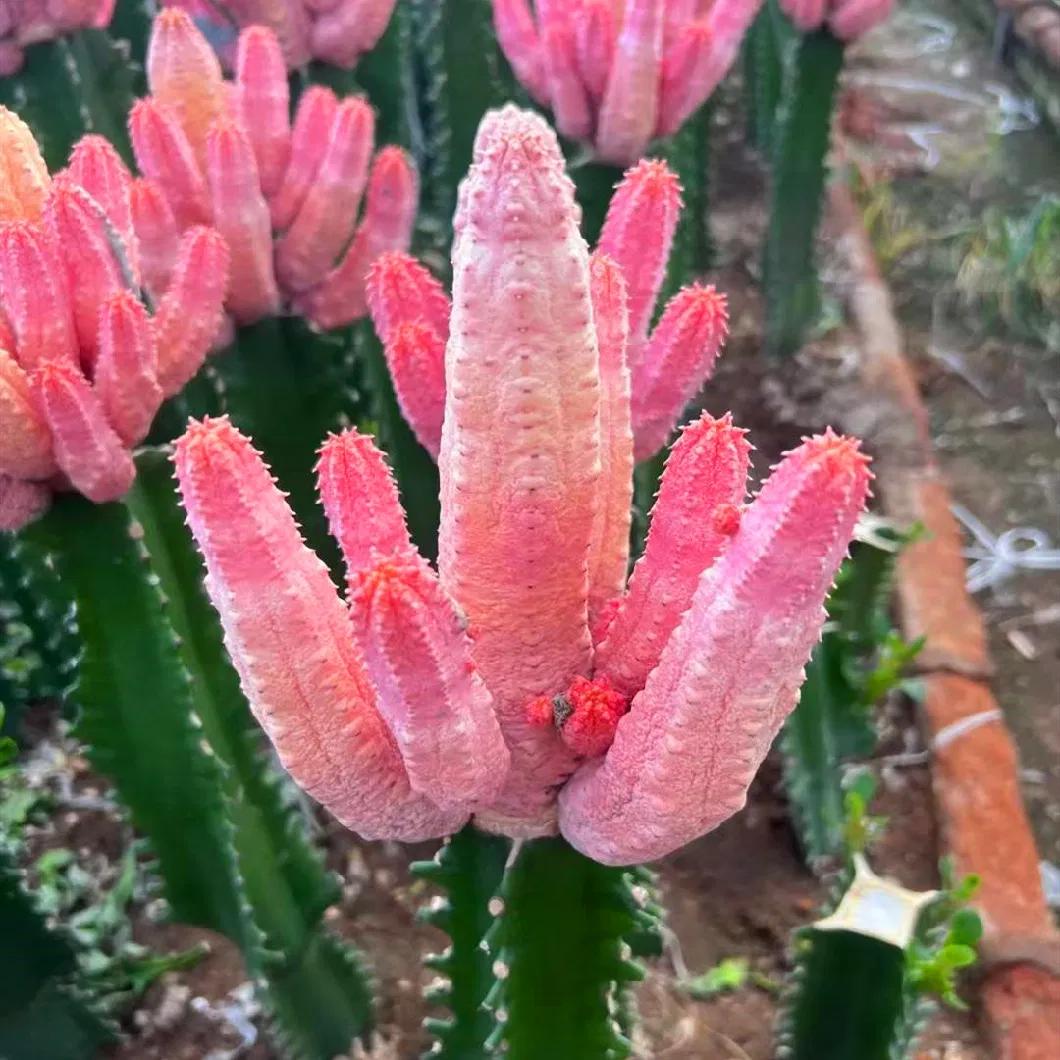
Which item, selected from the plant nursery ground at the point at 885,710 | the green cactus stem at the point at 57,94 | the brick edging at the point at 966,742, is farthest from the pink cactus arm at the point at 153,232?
the brick edging at the point at 966,742

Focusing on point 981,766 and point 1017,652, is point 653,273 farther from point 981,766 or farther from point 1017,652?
point 1017,652

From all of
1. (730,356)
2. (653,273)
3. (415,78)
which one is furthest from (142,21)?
(653,273)

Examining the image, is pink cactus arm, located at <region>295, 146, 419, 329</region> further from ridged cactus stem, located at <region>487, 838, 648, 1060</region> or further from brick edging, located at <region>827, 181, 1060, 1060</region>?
brick edging, located at <region>827, 181, 1060, 1060</region>

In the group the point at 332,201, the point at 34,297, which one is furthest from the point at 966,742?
the point at 34,297

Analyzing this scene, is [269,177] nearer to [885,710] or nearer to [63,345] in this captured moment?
[63,345]

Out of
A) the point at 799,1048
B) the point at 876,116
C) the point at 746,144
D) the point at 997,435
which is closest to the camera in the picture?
the point at 799,1048
